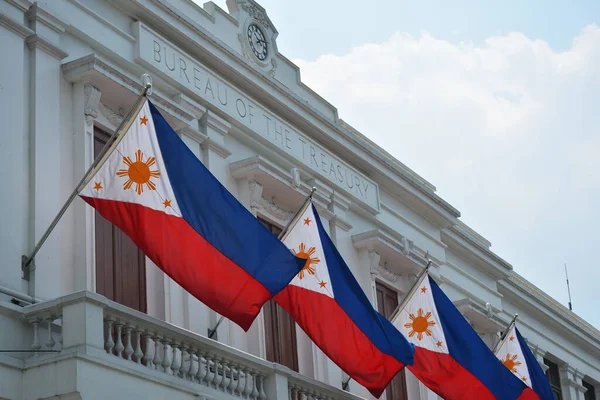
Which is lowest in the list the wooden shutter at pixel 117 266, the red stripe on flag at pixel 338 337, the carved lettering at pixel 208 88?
the red stripe on flag at pixel 338 337

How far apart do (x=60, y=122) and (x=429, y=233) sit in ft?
33.4

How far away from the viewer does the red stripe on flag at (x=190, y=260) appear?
13.5m

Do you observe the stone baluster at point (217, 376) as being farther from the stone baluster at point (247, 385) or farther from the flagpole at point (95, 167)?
the flagpole at point (95, 167)

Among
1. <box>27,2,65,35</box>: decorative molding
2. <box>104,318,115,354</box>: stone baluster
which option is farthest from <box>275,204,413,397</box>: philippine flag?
<box>27,2,65,35</box>: decorative molding

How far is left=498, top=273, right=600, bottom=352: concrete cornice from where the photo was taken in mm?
27344

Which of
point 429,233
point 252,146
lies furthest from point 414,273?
point 252,146

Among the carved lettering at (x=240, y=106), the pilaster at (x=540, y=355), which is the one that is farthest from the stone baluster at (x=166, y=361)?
the pilaster at (x=540, y=355)

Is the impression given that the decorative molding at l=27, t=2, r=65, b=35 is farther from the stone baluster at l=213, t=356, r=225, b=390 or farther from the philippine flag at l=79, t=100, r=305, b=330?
the stone baluster at l=213, t=356, r=225, b=390

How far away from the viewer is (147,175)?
45.4ft

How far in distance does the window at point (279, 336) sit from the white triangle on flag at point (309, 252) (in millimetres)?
1969

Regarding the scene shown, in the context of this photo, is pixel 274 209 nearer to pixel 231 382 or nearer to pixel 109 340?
pixel 231 382

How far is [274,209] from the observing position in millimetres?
19031

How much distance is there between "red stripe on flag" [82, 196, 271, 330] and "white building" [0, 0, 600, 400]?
504 mm

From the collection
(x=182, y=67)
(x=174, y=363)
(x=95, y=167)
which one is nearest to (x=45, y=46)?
(x=95, y=167)
